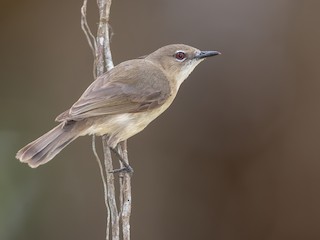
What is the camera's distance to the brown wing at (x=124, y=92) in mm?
3635

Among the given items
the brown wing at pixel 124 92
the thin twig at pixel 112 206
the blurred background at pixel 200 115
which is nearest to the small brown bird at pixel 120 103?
the brown wing at pixel 124 92

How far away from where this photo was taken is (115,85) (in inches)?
149

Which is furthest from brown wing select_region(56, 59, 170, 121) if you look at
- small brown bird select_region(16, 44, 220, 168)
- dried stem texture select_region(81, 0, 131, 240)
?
dried stem texture select_region(81, 0, 131, 240)

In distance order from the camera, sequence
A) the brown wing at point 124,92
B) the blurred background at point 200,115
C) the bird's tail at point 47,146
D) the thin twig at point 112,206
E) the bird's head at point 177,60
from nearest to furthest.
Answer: the thin twig at point 112,206 → the bird's tail at point 47,146 → the brown wing at point 124,92 → the bird's head at point 177,60 → the blurred background at point 200,115

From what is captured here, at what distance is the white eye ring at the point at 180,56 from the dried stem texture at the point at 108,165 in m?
0.47

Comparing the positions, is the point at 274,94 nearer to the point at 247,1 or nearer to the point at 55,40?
the point at 247,1

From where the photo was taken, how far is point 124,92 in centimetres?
381

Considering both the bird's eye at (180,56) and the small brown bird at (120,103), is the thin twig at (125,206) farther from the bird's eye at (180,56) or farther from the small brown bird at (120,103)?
the bird's eye at (180,56)

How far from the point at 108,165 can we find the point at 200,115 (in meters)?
2.61

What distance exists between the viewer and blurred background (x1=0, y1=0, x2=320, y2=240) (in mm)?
5750

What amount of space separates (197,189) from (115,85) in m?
2.39

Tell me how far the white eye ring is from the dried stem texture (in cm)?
47

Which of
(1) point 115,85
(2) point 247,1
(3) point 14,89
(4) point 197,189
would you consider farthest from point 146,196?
(1) point 115,85

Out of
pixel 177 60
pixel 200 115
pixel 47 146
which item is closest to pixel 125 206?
pixel 47 146
